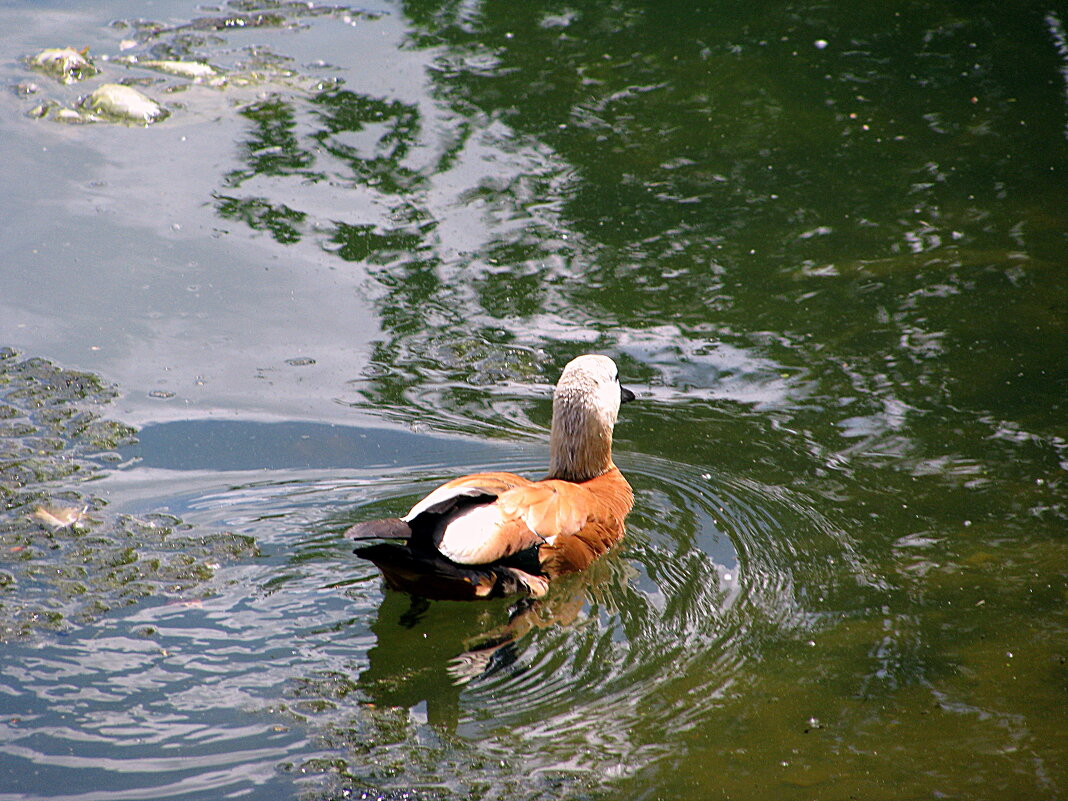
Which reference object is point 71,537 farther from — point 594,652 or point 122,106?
point 122,106

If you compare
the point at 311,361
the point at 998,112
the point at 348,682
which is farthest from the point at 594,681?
the point at 998,112

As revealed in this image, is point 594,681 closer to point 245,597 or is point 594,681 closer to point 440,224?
point 245,597

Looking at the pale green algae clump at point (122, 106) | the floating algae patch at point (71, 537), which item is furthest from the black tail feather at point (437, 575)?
the pale green algae clump at point (122, 106)

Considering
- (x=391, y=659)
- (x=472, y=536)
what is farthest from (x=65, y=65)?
(x=391, y=659)

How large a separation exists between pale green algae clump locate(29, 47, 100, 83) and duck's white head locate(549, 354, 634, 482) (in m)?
6.18

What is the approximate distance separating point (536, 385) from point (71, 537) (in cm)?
Result: 258

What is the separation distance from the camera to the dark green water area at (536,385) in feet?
12.9

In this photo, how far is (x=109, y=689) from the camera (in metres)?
4.00

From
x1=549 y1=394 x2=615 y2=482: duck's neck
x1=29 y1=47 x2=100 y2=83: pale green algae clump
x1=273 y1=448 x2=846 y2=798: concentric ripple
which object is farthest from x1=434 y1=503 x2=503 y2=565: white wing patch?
x1=29 y1=47 x2=100 y2=83: pale green algae clump

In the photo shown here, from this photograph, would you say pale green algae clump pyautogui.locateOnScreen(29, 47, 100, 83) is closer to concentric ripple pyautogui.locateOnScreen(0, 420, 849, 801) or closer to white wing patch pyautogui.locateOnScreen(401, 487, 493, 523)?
concentric ripple pyautogui.locateOnScreen(0, 420, 849, 801)

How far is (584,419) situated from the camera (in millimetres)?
5496

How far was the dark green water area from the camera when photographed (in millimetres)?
3934

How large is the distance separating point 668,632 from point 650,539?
87cm

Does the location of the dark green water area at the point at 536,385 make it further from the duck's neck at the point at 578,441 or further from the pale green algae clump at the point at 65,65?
the duck's neck at the point at 578,441
